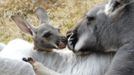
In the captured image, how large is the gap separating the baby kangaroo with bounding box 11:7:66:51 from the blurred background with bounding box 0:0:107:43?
5.93ft

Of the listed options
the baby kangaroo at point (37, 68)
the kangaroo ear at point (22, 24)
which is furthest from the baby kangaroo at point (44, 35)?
the baby kangaroo at point (37, 68)

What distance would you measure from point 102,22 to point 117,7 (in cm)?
19

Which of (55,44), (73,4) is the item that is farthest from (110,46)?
(73,4)

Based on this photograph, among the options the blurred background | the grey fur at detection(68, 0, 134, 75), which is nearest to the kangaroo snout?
the grey fur at detection(68, 0, 134, 75)

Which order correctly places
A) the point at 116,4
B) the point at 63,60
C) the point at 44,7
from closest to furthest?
the point at 116,4 < the point at 63,60 < the point at 44,7

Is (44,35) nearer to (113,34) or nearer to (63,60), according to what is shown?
(63,60)

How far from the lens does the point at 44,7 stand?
6.68 meters

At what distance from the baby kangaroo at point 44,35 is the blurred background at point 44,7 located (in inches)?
71.2

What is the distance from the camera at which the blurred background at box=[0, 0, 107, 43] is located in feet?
19.5

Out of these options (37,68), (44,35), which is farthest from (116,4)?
(44,35)

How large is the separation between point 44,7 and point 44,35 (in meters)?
3.00

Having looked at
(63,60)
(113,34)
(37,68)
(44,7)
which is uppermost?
(113,34)

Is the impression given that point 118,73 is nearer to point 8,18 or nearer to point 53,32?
point 53,32

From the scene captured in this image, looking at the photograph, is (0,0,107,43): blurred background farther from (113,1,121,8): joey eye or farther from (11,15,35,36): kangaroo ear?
(113,1,121,8): joey eye
